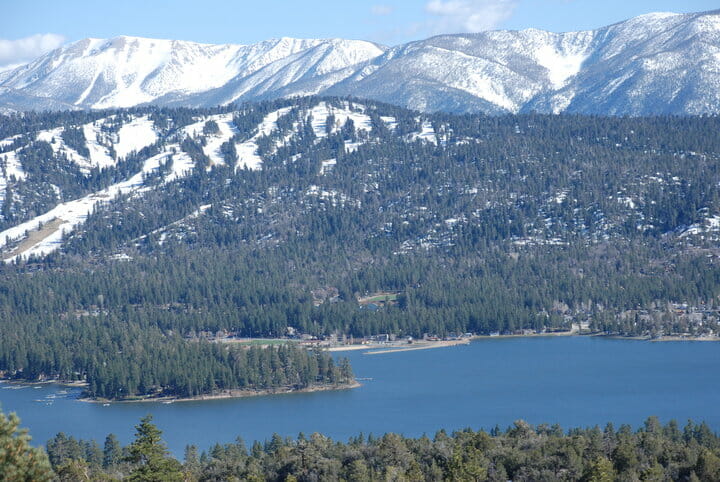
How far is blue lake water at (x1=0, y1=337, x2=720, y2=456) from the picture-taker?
10700 centimetres

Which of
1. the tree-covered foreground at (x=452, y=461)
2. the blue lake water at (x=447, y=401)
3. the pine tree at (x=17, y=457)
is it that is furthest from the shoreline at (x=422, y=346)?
the pine tree at (x=17, y=457)

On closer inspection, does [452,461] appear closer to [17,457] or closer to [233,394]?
[17,457]

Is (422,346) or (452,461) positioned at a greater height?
(422,346)

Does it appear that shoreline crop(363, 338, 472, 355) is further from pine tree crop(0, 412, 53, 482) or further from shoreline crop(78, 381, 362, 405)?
pine tree crop(0, 412, 53, 482)

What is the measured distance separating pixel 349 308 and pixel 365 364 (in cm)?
3530

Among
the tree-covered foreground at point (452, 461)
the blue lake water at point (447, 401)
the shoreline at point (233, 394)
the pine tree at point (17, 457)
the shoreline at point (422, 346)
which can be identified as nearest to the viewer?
the pine tree at point (17, 457)

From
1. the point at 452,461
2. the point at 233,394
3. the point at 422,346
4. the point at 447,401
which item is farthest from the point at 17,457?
the point at 422,346

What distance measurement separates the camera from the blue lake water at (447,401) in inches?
4213

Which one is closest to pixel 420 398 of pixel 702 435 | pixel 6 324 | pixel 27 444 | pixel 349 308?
pixel 702 435

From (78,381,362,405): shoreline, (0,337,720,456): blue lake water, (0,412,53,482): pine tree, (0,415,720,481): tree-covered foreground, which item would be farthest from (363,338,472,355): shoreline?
(0,412,53,482): pine tree

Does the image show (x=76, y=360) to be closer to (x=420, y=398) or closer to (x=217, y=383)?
(x=217, y=383)

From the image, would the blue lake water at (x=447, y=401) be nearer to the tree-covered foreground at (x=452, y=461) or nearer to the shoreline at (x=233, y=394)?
the shoreline at (x=233, y=394)

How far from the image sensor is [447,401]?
4722 inches

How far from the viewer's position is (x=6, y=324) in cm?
17475
